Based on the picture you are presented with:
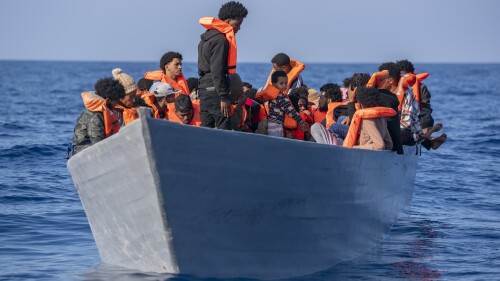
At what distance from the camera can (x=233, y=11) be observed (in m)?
8.98

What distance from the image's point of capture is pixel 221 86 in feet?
28.4

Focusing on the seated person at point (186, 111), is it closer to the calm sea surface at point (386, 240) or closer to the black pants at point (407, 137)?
the calm sea surface at point (386, 240)

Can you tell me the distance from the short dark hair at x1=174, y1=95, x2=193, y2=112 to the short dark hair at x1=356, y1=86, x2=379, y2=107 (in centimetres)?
168

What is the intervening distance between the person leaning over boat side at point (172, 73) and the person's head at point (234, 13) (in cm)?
206

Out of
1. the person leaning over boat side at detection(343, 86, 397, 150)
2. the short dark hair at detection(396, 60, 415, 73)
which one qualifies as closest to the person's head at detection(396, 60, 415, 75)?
the short dark hair at detection(396, 60, 415, 73)

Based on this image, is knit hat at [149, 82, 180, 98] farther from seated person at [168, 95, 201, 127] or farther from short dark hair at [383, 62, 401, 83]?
short dark hair at [383, 62, 401, 83]

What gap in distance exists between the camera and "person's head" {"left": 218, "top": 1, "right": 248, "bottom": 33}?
8977 millimetres

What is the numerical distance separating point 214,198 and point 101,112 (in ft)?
5.30

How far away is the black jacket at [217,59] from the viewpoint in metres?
8.66

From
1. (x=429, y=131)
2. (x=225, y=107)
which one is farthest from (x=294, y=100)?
(x=429, y=131)

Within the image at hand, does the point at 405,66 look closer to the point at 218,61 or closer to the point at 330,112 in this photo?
the point at 330,112

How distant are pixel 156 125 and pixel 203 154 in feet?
1.68

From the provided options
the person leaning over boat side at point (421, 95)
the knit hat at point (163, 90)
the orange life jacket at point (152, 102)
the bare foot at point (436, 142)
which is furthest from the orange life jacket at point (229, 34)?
the bare foot at point (436, 142)

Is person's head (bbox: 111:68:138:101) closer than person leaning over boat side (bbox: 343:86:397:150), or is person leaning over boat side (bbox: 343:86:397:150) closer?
person's head (bbox: 111:68:138:101)
